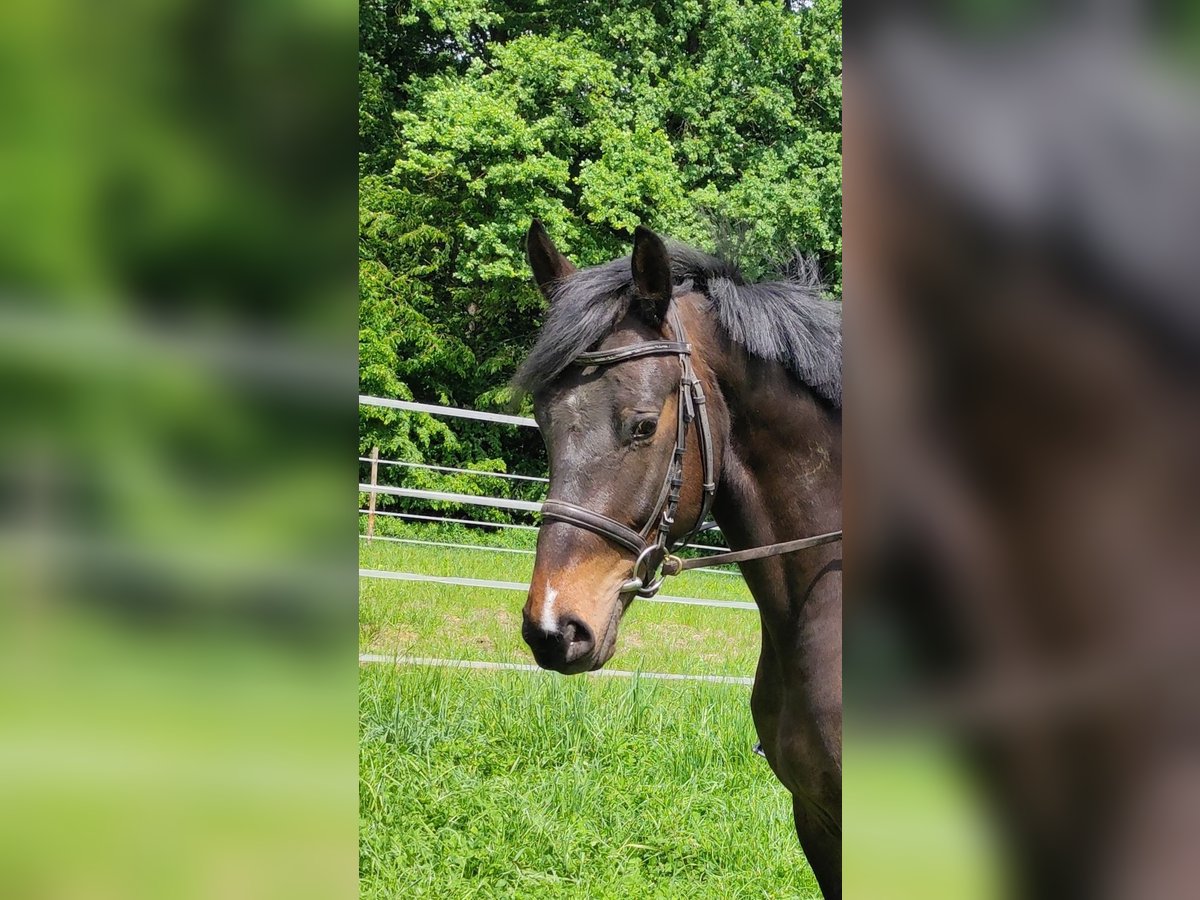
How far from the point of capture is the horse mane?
197 cm

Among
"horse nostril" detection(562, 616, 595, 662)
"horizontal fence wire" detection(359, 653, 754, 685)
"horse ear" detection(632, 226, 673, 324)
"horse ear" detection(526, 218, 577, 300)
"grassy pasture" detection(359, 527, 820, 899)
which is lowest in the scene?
"horizontal fence wire" detection(359, 653, 754, 685)

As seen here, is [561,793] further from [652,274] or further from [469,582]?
[652,274]

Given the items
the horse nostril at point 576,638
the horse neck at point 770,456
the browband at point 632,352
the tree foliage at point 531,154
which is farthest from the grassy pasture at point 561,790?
the tree foliage at point 531,154

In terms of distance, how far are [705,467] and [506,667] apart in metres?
2.90

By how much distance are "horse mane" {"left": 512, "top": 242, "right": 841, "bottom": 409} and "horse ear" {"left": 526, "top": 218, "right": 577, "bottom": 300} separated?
0.63 feet

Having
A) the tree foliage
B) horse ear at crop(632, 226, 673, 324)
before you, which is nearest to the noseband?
horse ear at crop(632, 226, 673, 324)

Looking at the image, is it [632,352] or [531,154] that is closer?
[632,352]

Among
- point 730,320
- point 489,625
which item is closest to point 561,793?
point 730,320

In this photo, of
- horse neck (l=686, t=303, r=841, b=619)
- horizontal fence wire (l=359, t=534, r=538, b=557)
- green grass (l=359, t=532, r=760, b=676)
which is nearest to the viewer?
horse neck (l=686, t=303, r=841, b=619)
